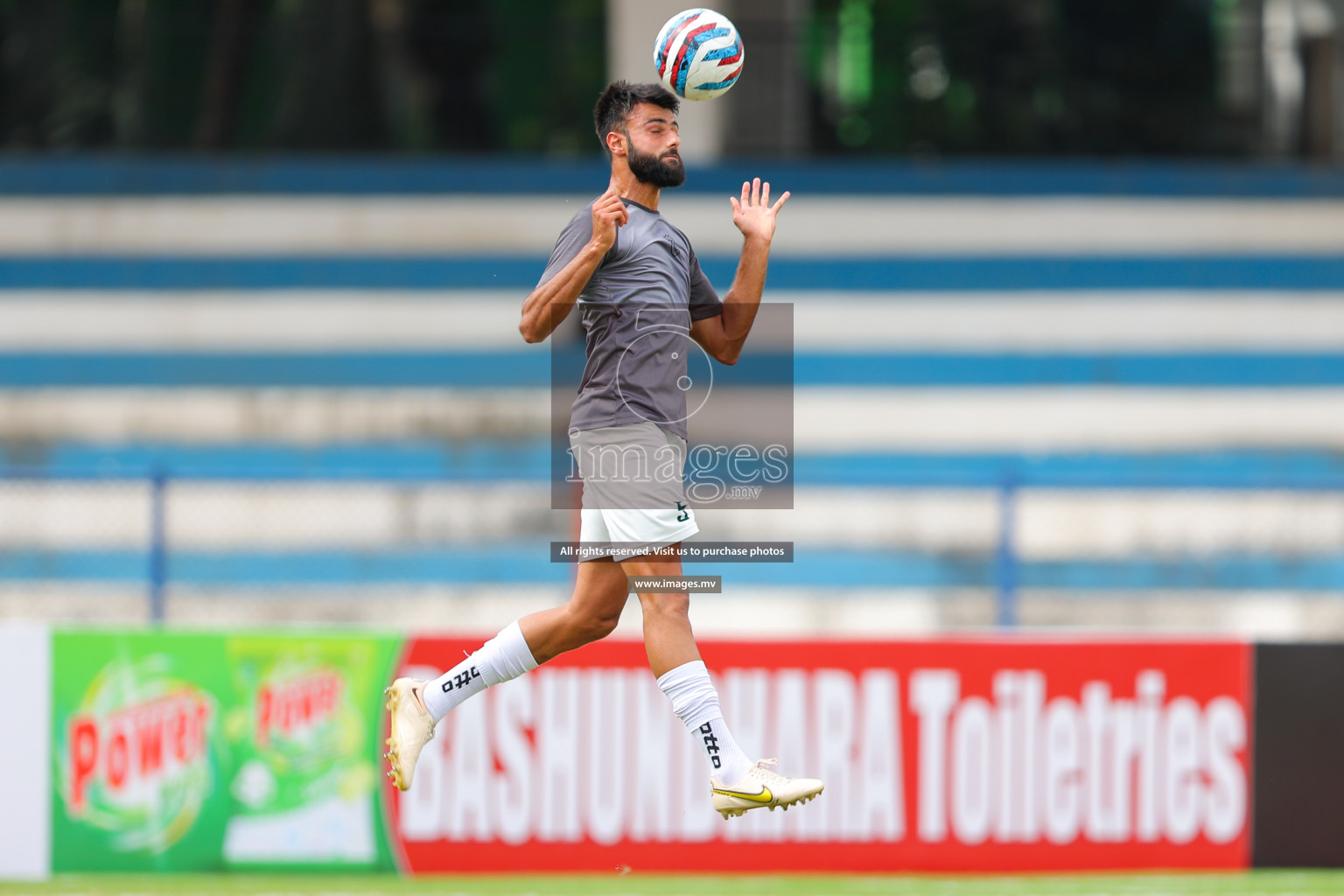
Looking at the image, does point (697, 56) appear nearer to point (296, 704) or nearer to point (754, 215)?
point (754, 215)

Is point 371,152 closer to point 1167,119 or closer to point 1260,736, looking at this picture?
point 1167,119

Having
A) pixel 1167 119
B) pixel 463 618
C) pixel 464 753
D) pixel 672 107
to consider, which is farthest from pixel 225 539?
pixel 1167 119

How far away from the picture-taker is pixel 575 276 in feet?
13.1

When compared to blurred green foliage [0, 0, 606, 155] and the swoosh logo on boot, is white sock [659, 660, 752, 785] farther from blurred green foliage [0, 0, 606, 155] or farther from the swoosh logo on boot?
blurred green foliage [0, 0, 606, 155]

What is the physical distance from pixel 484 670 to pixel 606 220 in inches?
55.8

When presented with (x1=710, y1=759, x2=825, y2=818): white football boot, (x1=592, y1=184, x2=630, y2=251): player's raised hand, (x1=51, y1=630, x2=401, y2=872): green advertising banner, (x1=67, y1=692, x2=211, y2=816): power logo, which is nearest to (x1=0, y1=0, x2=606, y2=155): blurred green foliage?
(x1=51, y1=630, x2=401, y2=872): green advertising banner

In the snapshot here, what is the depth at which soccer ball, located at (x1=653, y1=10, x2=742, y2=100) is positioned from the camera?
418 centimetres

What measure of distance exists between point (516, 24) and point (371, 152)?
1.55m

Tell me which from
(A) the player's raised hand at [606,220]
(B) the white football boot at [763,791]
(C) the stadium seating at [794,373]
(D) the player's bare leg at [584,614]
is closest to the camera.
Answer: (A) the player's raised hand at [606,220]

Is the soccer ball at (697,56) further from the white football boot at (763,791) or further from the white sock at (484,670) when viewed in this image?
the white football boot at (763,791)

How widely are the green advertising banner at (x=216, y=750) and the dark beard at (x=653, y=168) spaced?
359 cm

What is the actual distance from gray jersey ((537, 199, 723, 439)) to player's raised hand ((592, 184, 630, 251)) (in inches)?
7.3

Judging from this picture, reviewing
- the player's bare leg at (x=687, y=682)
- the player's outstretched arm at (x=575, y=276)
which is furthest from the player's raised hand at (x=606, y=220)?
the player's bare leg at (x=687, y=682)

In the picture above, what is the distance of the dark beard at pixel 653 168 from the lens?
418 centimetres
